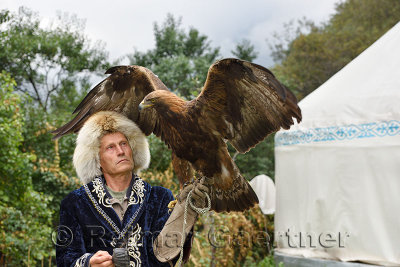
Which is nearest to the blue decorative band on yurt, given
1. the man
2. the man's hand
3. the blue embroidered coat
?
the man

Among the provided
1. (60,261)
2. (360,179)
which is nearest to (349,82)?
(360,179)

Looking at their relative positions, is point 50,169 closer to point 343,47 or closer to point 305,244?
point 305,244

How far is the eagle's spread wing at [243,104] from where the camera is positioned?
2131 millimetres

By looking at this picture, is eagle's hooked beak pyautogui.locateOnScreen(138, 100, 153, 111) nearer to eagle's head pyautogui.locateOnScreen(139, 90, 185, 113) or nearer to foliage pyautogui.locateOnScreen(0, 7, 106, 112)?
eagle's head pyautogui.locateOnScreen(139, 90, 185, 113)

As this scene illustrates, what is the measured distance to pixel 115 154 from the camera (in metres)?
2.36

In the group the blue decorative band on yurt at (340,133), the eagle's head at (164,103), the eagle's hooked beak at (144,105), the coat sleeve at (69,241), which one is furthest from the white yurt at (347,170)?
the coat sleeve at (69,241)

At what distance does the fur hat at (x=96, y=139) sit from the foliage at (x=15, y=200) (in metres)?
3.24

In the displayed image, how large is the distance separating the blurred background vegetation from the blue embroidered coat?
144 cm

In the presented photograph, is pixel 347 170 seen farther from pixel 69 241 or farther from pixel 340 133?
pixel 69 241

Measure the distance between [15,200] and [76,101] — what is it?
6580 mm

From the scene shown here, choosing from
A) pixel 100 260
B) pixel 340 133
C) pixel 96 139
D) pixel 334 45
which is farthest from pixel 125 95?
pixel 334 45

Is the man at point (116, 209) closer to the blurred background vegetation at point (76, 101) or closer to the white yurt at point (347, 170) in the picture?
the blurred background vegetation at point (76, 101)

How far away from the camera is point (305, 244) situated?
6094 mm

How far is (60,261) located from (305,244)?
4608 mm
